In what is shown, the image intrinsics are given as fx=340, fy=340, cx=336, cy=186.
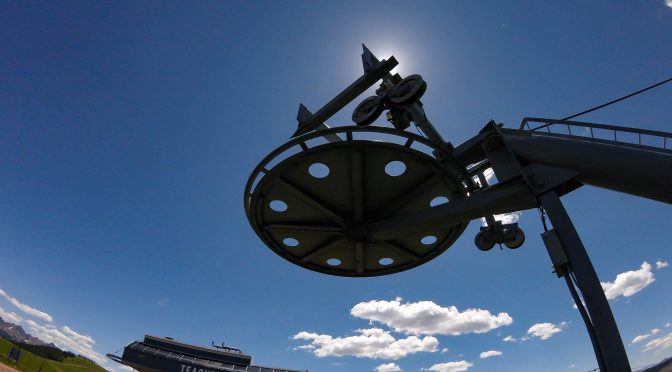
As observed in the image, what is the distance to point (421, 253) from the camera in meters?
13.4

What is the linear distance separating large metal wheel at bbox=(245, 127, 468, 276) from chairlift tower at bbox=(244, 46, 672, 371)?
0.12 ft

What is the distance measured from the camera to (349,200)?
11156mm

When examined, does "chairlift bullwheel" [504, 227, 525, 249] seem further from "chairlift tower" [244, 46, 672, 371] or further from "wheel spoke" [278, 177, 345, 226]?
"wheel spoke" [278, 177, 345, 226]

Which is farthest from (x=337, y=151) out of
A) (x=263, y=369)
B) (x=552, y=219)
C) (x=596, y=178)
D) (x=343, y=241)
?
(x=263, y=369)

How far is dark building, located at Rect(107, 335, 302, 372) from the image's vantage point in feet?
187

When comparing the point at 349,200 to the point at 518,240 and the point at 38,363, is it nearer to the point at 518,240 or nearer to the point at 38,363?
the point at 518,240

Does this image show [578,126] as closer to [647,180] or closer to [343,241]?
[647,180]

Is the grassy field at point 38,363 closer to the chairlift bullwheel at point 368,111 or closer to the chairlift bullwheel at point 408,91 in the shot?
the chairlift bullwheel at point 368,111

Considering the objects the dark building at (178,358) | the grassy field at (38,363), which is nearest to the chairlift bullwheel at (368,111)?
the dark building at (178,358)

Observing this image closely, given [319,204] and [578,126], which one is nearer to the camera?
[578,126]

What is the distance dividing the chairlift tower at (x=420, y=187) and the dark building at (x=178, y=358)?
5855cm

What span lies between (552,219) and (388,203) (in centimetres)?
476

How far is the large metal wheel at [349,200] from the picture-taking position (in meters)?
9.37

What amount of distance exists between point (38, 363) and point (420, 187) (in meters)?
86.8
